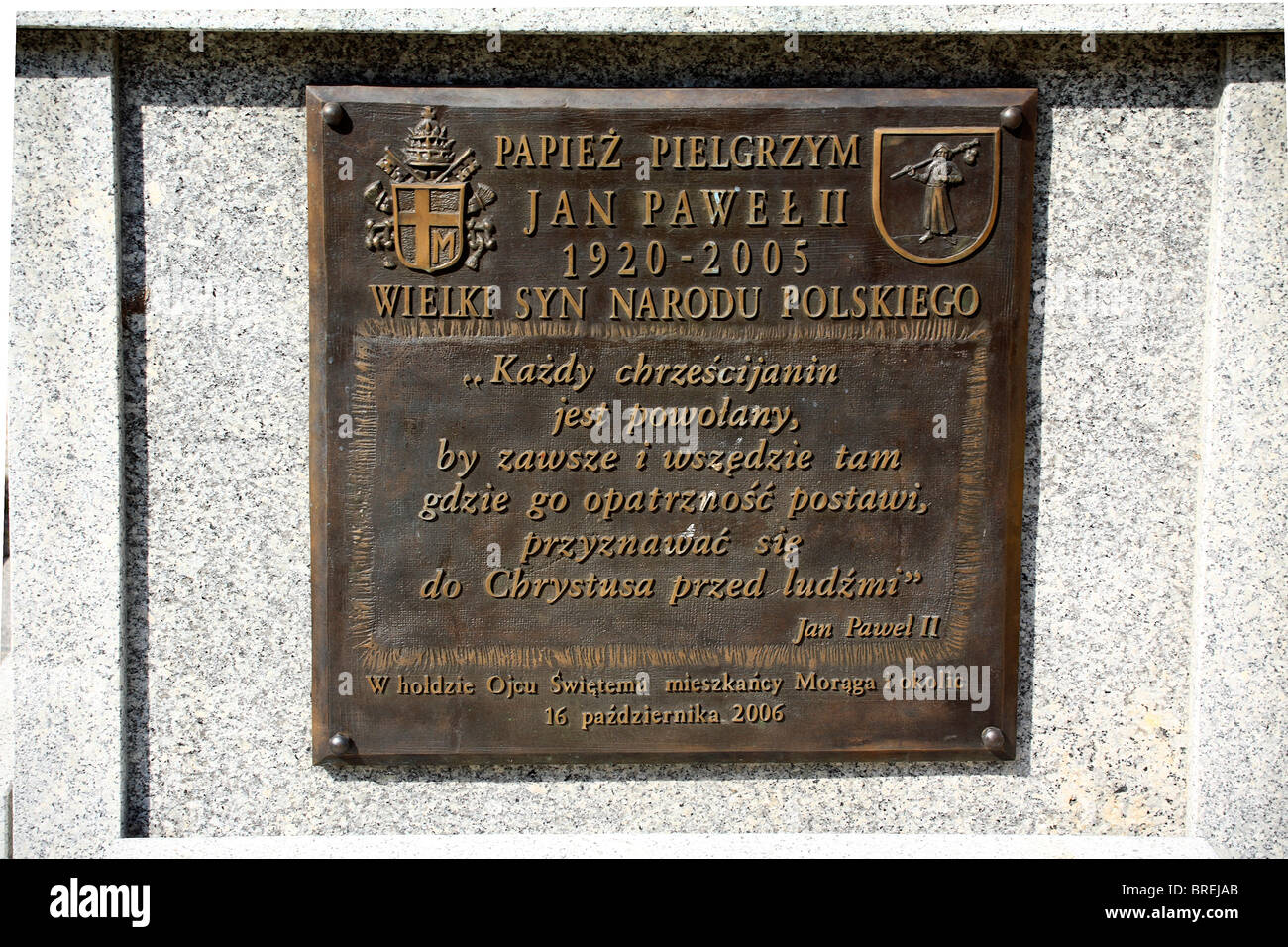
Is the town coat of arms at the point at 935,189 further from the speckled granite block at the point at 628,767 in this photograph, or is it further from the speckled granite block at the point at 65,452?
the speckled granite block at the point at 65,452

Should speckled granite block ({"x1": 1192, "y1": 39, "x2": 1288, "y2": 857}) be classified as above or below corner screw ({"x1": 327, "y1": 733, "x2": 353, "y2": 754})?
above

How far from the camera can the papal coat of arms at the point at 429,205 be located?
2.69m

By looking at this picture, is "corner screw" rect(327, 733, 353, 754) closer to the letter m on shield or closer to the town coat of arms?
the letter m on shield

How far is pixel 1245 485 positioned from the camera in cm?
282

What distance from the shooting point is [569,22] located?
269 centimetres

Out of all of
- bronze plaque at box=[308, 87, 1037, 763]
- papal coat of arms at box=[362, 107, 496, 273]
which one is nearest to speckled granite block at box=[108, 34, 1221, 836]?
bronze plaque at box=[308, 87, 1037, 763]

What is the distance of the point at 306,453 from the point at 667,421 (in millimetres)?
1210

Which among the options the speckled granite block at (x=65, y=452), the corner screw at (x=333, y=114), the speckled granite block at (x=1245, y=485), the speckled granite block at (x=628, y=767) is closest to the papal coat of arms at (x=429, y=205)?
the corner screw at (x=333, y=114)

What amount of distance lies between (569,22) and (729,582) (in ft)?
6.12

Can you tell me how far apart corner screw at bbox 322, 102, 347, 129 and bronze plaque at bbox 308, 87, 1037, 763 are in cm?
3

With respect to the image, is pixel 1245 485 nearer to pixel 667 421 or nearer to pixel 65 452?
pixel 667 421

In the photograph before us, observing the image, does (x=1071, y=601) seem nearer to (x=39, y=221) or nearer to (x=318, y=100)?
(x=318, y=100)

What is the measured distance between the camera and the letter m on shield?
8.86 ft

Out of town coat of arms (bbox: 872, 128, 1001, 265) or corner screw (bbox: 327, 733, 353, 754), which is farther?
corner screw (bbox: 327, 733, 353, 754)
